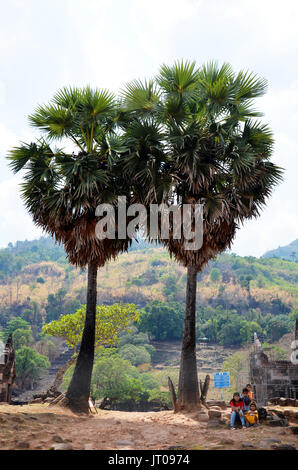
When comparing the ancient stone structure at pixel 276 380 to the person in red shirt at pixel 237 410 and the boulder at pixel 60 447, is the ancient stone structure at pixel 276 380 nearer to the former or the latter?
the person in red shirt at pixel 237 410

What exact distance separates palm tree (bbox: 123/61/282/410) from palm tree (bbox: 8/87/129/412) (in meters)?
0.85

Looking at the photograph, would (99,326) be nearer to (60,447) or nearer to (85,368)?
(85,368)

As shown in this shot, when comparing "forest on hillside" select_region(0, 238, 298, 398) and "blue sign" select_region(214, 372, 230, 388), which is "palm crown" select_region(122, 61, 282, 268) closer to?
"blue sign" select_region(214, 372, 230, 388)

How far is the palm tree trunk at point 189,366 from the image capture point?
1215 centimetres

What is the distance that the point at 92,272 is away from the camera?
13.3 meters

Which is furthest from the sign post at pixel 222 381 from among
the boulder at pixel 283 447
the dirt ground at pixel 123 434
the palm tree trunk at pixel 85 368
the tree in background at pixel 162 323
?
the tree in background at pixel 162 323

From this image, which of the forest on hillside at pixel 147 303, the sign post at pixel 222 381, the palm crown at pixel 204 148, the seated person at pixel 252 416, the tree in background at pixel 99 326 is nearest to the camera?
the seated person at pixel 252 416

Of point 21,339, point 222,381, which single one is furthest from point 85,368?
point 21,339

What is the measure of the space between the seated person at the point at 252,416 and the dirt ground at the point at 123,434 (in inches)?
20.1

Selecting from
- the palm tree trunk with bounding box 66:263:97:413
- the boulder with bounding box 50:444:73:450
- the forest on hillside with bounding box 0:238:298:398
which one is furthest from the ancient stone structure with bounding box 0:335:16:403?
the forest on hillside with bounding box 0:238:298:398

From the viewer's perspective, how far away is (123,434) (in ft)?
28.0

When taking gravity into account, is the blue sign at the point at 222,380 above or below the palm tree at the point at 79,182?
below

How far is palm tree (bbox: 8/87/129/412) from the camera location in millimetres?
12273
